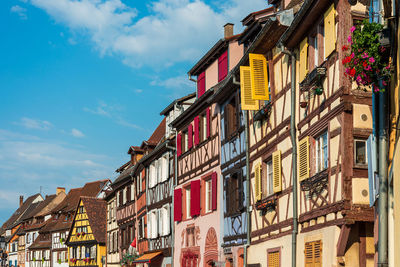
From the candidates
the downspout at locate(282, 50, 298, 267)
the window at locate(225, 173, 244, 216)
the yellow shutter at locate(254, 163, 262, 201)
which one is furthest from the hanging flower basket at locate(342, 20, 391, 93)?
the window at locate(225, 173, 244, 216)

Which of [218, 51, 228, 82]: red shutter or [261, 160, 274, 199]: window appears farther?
[218, 51, 228, 82]: red shutter

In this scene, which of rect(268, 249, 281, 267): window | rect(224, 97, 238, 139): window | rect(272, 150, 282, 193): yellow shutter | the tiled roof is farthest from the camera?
the tiled roof

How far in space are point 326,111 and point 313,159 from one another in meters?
1.33

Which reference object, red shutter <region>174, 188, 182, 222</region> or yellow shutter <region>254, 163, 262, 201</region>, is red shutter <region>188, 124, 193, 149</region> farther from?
yellow shutter <region>254, 163, 262, 201</region>

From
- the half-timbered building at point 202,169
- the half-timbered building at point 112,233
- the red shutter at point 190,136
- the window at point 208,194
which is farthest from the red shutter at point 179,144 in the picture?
the half-timbered building at point 112,233

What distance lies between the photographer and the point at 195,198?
25328mm

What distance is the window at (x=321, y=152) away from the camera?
1394 cm

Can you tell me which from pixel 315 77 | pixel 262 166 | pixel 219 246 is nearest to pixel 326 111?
pixel 315 77

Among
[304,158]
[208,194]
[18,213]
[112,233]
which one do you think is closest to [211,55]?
[208,194]

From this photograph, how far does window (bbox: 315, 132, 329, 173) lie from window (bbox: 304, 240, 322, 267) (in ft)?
5.21

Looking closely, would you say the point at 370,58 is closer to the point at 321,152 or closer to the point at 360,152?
the point at 360,152

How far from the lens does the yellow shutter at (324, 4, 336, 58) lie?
44.1ft

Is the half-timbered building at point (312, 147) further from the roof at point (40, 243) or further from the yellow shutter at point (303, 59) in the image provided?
the roof at point (40, 243)

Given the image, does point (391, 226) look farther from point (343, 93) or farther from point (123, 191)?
point (123, 191)
